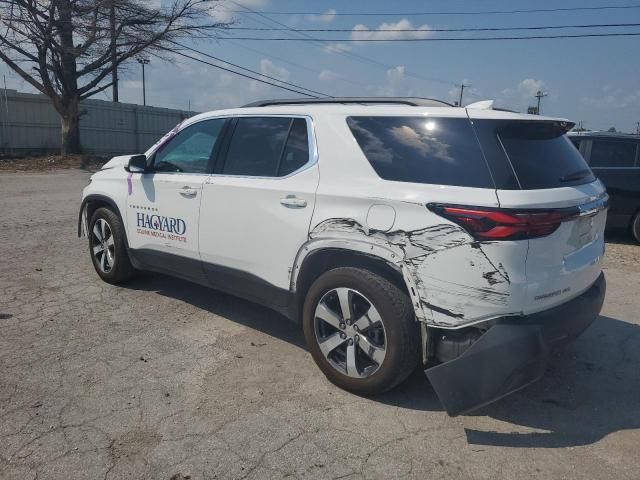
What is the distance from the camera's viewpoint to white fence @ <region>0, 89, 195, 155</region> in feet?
69.8

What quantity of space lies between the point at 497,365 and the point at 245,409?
151 centimetres

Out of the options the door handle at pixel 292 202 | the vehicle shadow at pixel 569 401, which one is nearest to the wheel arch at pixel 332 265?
the door handle at pixel 292 202

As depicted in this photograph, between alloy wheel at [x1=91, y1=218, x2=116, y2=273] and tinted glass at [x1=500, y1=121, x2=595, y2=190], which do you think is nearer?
tinted glass at [x1=500, y1=121, x2=595, y2=190]

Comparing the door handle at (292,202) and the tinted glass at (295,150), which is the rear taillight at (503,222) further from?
the tinted glass at (295,150)

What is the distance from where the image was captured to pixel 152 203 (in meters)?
4.66

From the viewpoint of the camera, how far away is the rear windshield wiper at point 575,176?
3.07 meters

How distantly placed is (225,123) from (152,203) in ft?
3.45

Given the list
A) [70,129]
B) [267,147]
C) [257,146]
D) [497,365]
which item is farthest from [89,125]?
[497,365]

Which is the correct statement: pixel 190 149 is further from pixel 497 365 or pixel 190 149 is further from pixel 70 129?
pixel 70 129

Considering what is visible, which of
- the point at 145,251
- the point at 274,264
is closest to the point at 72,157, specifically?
the point at 145,251

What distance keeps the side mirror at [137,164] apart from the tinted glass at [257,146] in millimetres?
1049

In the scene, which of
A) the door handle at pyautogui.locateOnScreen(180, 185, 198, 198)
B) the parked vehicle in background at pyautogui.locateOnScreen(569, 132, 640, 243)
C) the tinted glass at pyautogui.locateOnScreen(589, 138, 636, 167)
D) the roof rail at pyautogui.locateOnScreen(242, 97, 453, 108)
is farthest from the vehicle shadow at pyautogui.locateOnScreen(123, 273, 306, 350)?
the tinted glass at pyautogui.locateOnScreen(589, 138, 636, 167)

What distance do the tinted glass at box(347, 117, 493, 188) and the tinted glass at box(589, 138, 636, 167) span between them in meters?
6.50

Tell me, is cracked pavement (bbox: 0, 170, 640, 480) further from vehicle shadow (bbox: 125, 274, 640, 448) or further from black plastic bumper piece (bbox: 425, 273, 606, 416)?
black plastic bumper piece (bbox: 425, 273, 606, 416)
